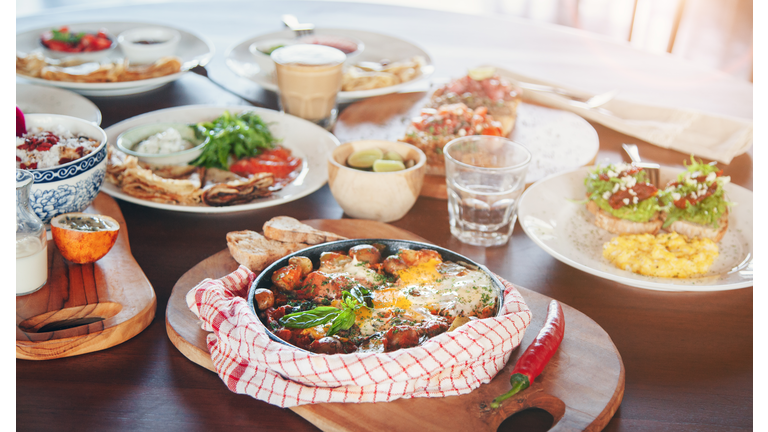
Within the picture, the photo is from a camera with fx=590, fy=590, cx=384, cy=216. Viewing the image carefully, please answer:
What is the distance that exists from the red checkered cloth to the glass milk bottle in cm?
61

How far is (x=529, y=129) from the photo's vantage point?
3.22 m

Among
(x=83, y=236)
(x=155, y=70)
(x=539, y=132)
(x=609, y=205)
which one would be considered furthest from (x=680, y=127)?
(x=155, y=70)

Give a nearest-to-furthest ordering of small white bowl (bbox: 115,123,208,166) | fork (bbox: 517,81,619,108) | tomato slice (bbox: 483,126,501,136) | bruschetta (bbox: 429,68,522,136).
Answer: small white bowl (bbox: 115,123,208,166)
tomato slice (bbox: 483,126,501,136)
bruschetta (bbox: 429,68,522,136)
fork (bbox: 517,81,619,108)

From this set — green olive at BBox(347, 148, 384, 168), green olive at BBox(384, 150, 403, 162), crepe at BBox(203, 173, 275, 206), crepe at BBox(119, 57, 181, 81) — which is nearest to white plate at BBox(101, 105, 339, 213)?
crepe at BBox(203, 173, 275, 206)

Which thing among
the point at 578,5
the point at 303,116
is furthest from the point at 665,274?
the point at 578,5

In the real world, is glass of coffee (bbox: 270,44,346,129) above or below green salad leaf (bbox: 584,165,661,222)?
above

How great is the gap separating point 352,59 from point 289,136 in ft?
3.74

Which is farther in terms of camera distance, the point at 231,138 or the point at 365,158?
the point at 231,138

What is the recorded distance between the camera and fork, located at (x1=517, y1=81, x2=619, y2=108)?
133 inches

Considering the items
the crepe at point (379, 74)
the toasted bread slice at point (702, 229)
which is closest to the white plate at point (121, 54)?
the crepe at point (379, 74)

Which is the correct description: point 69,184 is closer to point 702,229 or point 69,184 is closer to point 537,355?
point 537,355

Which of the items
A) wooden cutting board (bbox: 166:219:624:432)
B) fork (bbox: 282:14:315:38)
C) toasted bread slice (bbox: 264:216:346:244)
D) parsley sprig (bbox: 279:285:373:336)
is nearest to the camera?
wooden cutting board (bbox: 166:219:624:432)

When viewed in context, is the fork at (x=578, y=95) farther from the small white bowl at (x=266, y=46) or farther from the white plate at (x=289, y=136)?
the small white bowl at (x=266, y=46)

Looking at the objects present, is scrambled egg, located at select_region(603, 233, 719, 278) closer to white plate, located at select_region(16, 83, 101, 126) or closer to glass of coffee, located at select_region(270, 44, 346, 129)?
glass of coffee, located at select_region(270, 44, 346, 129)
